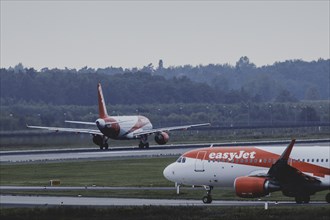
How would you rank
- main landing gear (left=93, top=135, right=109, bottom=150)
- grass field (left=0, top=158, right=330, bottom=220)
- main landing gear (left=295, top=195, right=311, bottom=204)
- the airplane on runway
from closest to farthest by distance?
grass field (left=0, top=158, right=330, bottom=220)
main landing gear (left=295, top=195, right=311, bottom=204)
the airplane on runway
main landing gear (left=93, top=135, right=109, bottom=150)

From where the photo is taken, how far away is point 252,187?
180ft

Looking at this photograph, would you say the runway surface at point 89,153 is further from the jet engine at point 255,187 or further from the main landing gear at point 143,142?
the jet engine at point 255,187

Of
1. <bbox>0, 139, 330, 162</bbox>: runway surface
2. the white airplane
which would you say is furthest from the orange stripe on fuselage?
<bbox>0, 139, 330, 162</bbox>: runway surface

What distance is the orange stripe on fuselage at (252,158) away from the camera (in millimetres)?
55438

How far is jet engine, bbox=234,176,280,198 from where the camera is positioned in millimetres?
54781

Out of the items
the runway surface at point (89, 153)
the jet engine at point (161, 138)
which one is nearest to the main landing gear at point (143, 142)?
the runway surface at point (89, 153)

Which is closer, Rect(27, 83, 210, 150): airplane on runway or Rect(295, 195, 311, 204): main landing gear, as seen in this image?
Rect(295, 195, 311, 204): main landing gear

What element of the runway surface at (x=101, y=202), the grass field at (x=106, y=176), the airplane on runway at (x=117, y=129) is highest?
the airplane on runway at (x=117, y=129)

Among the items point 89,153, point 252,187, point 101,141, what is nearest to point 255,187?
point 252,187

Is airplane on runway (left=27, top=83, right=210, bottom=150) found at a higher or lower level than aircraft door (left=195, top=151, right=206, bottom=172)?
higher

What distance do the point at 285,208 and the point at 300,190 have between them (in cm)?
417

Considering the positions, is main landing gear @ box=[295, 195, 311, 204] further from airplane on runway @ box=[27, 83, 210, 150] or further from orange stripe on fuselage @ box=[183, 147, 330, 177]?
airplane on runway @ box=[27, 83, 210, 150]

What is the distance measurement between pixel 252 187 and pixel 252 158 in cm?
277

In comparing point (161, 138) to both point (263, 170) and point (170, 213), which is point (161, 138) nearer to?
point (263, 170)
